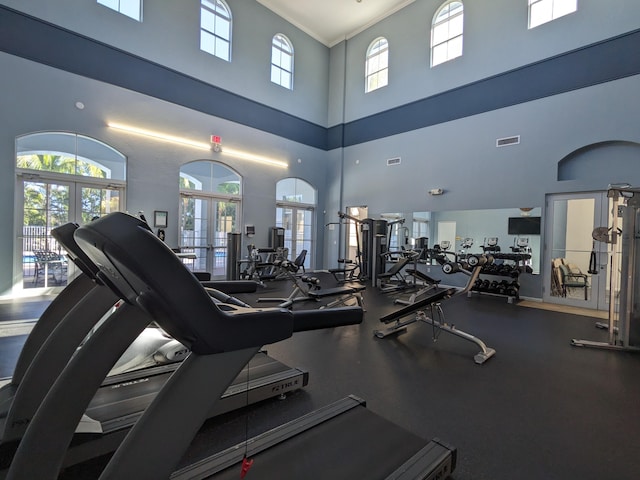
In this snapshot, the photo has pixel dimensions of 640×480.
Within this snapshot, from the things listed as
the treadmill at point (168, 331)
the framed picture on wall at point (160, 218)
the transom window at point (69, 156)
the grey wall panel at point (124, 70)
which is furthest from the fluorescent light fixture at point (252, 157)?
the treadmill at point (168, 331)

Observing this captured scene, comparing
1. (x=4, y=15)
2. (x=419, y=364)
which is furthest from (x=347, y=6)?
(x=419, y=364)

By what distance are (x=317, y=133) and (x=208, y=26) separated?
12.9ft

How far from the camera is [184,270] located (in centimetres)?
72

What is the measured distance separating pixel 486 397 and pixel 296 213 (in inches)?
308

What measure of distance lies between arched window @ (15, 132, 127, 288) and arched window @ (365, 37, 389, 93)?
268 inches

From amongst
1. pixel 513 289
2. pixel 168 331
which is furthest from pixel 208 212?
pixel 168 331

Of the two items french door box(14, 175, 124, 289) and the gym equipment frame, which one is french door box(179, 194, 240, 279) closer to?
french door box(14, 175, 124, 289)

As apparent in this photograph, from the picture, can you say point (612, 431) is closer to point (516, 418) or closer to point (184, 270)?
point (516, 418)

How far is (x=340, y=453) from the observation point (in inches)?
64.1

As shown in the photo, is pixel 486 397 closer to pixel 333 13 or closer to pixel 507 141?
pixel 507 141

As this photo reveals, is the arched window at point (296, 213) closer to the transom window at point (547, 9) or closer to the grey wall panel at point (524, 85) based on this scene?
the grey wall panel at point (524, 85)

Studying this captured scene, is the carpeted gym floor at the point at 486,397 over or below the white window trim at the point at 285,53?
below

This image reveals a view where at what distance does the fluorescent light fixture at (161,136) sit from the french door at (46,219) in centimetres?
120

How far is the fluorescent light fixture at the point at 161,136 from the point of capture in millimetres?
6375
